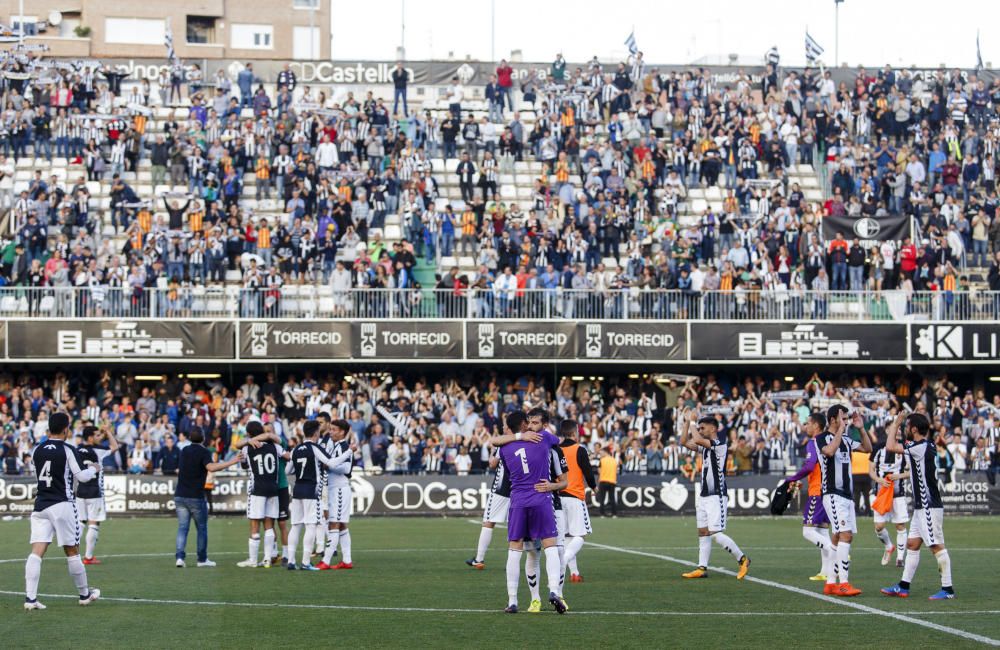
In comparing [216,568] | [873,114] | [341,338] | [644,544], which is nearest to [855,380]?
[873,114]

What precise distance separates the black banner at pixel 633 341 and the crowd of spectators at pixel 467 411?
1.03m

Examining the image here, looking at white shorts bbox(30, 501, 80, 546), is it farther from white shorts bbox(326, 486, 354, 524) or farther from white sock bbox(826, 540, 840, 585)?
white sock bbox(826, 540, 840, 585)

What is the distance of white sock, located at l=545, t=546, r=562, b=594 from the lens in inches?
599

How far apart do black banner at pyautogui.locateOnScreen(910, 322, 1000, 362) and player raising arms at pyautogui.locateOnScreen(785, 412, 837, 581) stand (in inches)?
915

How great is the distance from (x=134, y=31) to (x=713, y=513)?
5531cm

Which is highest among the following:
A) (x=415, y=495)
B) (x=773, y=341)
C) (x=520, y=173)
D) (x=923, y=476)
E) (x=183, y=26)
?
(x=183, y=26)

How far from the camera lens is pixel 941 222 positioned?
143 ft

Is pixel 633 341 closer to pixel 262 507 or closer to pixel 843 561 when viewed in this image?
pixel 262 507

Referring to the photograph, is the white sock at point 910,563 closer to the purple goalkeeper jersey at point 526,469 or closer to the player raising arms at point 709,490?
the player raising arms at point 709,490

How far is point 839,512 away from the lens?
17250 mm

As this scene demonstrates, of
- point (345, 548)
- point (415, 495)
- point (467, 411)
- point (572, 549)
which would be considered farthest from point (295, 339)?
point (572, 549)

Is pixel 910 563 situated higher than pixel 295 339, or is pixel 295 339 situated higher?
pixel 295 339

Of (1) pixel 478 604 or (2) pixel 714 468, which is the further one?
(2) pixel 714 468

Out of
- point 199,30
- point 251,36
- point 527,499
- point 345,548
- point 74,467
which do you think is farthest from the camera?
point 251,36
